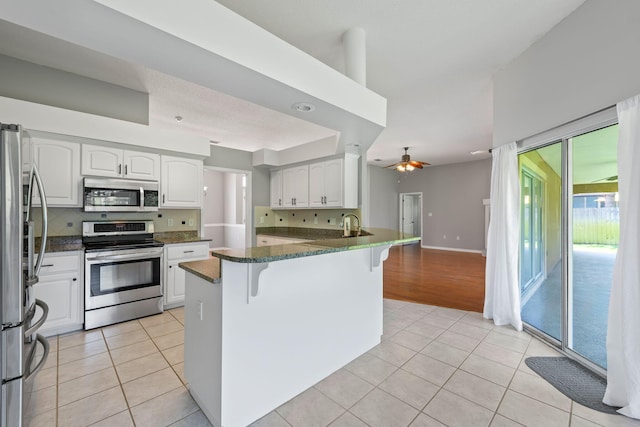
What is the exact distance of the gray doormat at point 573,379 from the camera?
6.18ft

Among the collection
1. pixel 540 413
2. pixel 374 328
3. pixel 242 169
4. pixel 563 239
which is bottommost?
pixel 540 413

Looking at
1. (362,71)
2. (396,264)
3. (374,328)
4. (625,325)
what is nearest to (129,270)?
(374,328)

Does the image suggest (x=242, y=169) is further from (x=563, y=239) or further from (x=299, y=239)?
(x=563, y=239)

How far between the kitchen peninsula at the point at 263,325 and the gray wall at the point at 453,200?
7.36m

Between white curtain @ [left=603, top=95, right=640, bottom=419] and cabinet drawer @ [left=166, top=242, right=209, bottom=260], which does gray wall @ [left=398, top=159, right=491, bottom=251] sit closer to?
white curtain @ [left=603, top=95, right=640, bottom=419]

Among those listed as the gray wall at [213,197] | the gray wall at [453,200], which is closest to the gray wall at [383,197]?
the gray wall at [453,200]

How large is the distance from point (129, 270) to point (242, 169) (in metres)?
2.99

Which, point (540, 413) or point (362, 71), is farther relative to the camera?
point (362, 71)

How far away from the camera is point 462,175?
340 inches

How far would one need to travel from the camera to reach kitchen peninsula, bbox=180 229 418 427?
1.58 metres

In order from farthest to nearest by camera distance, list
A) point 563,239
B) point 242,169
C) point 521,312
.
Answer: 1. point 242,169
2. point 521,312
3. point 563,239

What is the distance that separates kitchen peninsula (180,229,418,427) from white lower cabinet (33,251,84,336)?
1.87m

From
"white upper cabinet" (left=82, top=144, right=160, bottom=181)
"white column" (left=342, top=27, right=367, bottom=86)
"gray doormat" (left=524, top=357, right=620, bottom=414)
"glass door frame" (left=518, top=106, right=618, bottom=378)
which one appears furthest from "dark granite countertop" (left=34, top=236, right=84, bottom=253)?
"glass door frame" (left=518, top=106, right=618, bottom=378)

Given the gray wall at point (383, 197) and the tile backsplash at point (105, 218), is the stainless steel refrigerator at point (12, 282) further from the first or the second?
the gray wall at point (383, 197)
